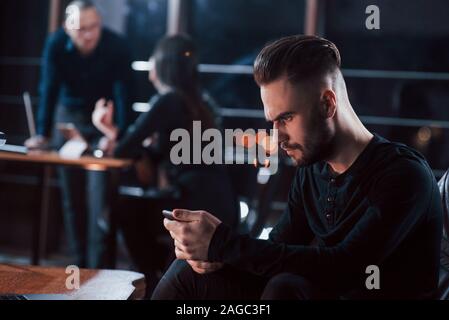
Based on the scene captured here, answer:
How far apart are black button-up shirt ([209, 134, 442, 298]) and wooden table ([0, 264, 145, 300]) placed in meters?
0.33

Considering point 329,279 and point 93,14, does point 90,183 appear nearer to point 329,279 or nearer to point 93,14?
point 93,14

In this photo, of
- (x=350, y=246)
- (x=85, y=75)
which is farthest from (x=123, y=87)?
(x=350, y=246)

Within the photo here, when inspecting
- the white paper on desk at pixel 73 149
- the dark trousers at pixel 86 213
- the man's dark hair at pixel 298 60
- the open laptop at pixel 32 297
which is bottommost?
the dark trousers at pixel 86 213

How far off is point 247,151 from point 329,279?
7.85 ft

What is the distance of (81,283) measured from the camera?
160 cm

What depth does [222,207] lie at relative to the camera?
118 inches

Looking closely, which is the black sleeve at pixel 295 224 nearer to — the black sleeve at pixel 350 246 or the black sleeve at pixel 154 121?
the black sleeve at pixel 350 246

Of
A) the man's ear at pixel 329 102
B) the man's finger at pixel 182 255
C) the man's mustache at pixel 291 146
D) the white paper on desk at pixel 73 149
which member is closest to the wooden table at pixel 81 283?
the man's finger at pixel 182 255

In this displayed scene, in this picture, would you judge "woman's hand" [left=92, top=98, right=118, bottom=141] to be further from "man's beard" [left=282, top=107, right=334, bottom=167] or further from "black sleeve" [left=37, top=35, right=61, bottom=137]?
"man's beard" [left=282, top=107, right=334, bottom=167]

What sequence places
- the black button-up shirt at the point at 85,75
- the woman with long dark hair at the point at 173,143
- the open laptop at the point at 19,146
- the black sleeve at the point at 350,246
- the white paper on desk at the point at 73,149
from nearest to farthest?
the black sleeve at the point at 350,246, the open laptop at the point at 19,146, the woman with long dark hair at the point at 173,143, the white paper on desk at the point at 73,149, the black button-up shirt at the point at 85,75

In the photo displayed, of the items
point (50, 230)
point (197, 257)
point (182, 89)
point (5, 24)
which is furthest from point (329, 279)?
point (5, 24)

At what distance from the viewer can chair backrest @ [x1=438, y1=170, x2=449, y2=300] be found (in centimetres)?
155

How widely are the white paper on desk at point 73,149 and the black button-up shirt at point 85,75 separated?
33 cm

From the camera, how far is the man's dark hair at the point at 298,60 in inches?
55.2
